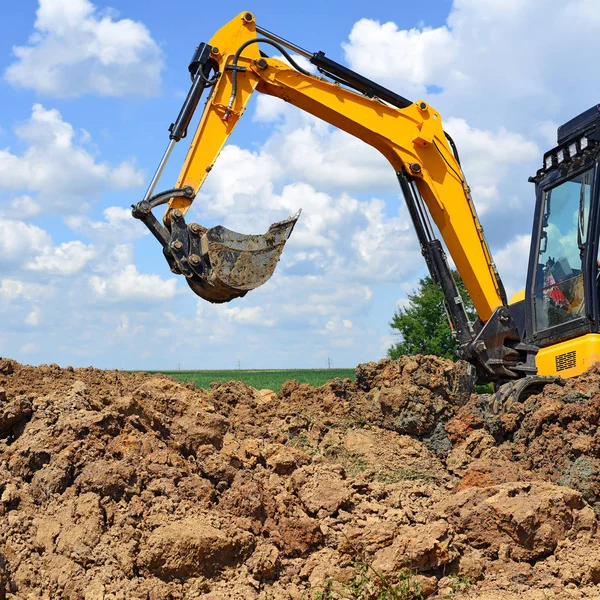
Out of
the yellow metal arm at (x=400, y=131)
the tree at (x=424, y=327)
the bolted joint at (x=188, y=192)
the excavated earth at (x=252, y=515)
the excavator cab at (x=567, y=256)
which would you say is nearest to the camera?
the excavated earth at (x=252, y=515)

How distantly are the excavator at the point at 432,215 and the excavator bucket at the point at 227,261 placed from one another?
1 cm

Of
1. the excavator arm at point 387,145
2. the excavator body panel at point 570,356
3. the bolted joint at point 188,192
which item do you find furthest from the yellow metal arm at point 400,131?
the bolted joint at point 188,192

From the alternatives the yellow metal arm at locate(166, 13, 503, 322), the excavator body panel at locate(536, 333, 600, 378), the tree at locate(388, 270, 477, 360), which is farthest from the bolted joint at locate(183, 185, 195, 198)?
the tree at locate(388, 270, 477, 360)

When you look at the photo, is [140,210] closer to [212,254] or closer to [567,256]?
[212,254]

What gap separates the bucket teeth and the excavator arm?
26 cm

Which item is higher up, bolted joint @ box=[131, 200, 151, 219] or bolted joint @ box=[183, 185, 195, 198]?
bolted joint @ box=[183, 185, 195, 198]

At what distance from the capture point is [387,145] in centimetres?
963

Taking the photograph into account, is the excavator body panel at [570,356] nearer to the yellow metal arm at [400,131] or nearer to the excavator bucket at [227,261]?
the yellow metal arm at [400,131]

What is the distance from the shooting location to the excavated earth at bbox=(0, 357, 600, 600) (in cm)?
494

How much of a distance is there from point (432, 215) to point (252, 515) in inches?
214

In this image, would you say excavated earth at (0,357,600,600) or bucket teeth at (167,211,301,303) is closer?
excavated earth at (0,357,600,600)

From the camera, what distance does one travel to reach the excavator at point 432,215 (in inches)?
312

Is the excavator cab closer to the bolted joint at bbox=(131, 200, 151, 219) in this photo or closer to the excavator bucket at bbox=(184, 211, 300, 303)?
the excavator bucket at bbox=(184, 211, 300, 303)

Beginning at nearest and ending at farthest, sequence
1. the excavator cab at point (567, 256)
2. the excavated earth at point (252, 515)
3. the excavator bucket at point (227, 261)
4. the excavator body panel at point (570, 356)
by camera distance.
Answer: the excavated earth at point (252, 515) → the excavator bucket at point (227, 261) → the excavator body panel at point (570, 356) → the excavator cab at point (567, 256)
